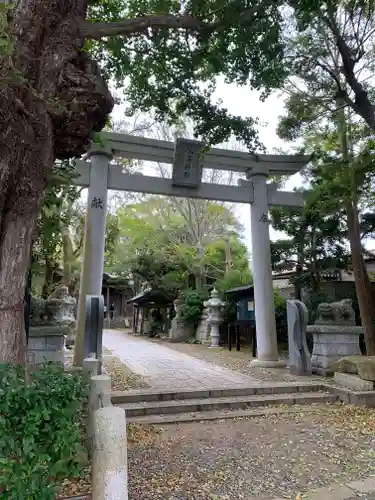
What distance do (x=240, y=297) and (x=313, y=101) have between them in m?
7.89

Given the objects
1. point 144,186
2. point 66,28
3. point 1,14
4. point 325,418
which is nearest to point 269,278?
point 144,186

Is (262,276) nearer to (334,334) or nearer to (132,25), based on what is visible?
(334,334)

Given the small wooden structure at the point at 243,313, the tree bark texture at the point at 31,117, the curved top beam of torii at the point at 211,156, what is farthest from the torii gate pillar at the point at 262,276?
the tree bark texture at the point at 31,117

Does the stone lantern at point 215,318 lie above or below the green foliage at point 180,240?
below

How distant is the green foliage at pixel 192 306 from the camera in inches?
646

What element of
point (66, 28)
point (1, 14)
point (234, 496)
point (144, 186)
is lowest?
point (234, 496)

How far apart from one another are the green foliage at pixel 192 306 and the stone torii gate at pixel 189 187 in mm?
7234

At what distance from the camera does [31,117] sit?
288 centimetres

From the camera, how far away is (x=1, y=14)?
2.48m

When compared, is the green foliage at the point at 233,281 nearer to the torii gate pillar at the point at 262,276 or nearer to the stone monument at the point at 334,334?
the torii gate pillar at the point at 262,276

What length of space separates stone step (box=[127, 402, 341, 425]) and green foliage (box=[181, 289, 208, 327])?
34.6 ft

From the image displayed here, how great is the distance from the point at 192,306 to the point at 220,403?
10794 mm

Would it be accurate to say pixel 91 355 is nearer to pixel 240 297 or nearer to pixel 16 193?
pixel 16 193

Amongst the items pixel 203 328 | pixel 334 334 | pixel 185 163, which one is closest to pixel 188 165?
pixel 185 163
